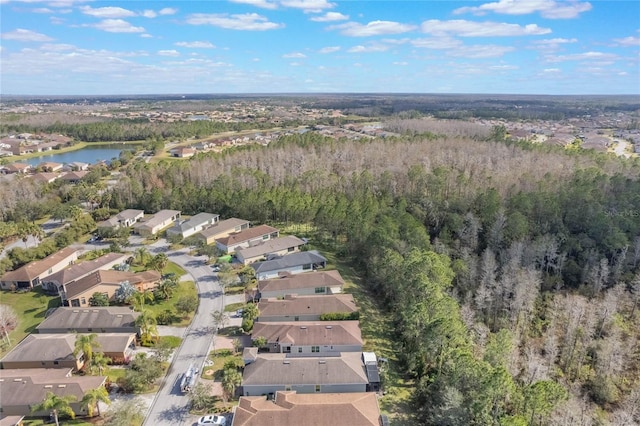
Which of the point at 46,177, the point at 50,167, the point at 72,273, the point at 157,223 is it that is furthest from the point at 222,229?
the point at 50,167

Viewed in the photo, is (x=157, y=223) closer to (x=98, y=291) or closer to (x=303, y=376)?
(x=98, y=291)

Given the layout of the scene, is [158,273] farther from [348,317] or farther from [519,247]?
[519,247]

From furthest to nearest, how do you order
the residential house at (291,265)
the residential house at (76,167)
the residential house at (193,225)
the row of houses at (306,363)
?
the residential house at (76,167) → the residential house at (193,225) → the residential house at (291,265) → the row of houses at (306,363)

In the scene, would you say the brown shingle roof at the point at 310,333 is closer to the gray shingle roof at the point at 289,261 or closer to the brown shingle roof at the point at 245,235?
the gray shingle roof at the point at 289,261

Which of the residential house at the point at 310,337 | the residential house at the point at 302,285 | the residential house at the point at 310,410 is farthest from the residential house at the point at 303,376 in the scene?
the residential house at the point at 302,285

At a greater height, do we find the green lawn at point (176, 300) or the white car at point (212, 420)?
the green lawn at point (176, 300)

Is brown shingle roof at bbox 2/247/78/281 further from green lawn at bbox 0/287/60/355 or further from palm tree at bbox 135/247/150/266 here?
palm tree at bbox 135/247/150/266

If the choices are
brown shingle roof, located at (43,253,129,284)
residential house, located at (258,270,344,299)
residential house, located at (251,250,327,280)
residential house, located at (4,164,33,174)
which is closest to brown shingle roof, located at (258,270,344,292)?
residential house, located at (258,270,344,299)

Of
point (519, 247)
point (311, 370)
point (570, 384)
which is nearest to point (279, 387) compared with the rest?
point (311, 370)
